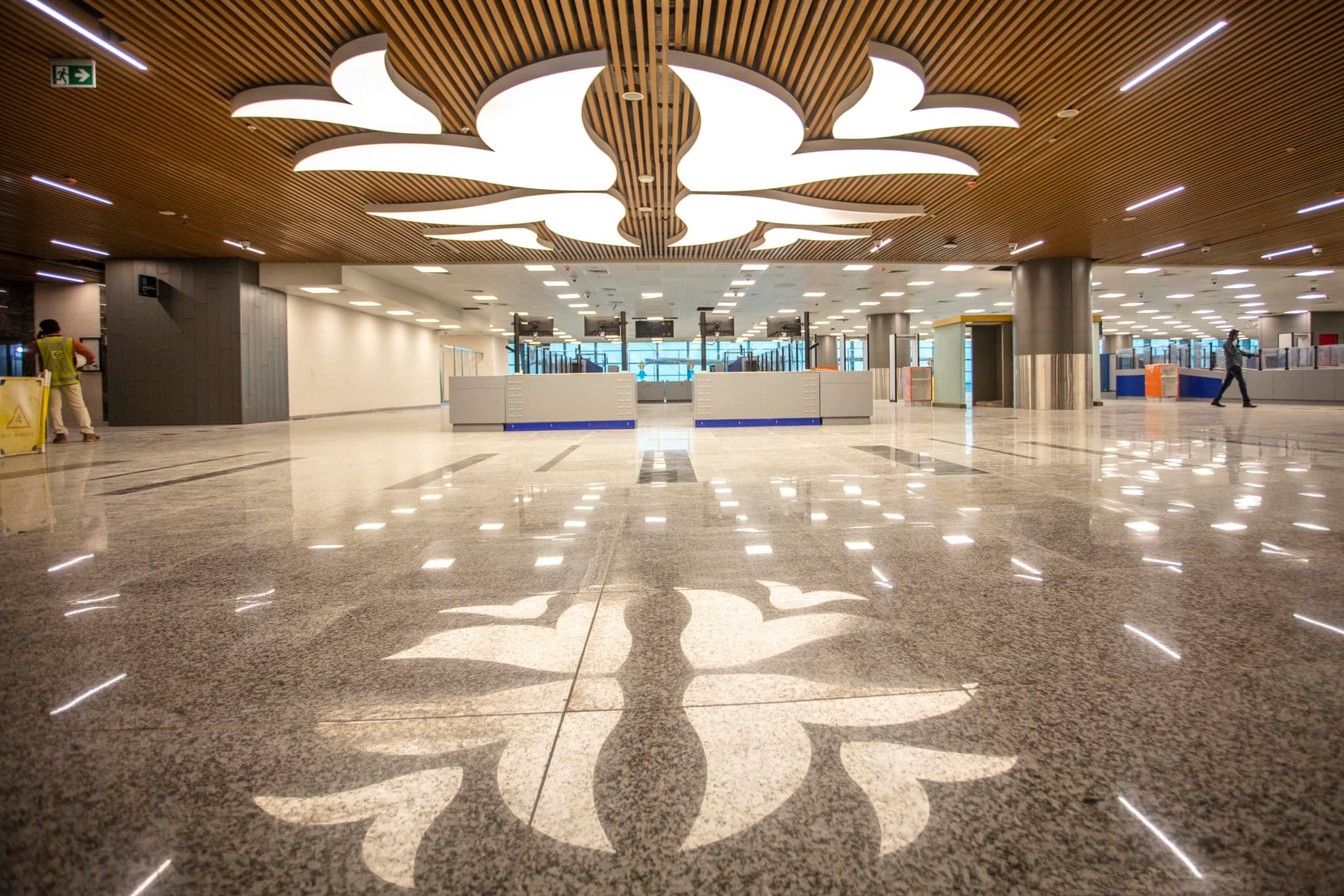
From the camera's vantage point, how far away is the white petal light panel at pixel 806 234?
15.8 m

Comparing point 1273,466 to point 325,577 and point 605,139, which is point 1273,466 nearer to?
point 325,577

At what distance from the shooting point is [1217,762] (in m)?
1.42

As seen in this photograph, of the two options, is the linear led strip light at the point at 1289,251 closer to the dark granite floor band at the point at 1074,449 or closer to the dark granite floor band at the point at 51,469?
the dark granite floor band at the point at 1074,449

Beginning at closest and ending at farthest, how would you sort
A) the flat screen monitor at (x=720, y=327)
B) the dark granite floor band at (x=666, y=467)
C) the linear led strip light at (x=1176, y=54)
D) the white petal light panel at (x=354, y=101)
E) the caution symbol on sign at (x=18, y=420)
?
the dark granite floor band at (x=666, y=467), the linear led strip light at (x=1176, y=54), the white petal light panel at (x=354, y=101), the caution symbol on sign at (x=18, y=420), the flat screen monitor at (x=720, y=327)

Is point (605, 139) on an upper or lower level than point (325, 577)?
upper

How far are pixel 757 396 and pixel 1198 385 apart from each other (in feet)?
81.3

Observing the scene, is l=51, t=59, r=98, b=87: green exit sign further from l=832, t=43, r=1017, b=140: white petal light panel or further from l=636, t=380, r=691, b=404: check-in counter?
l=636, t=380, r=691, b=404: check-in counter

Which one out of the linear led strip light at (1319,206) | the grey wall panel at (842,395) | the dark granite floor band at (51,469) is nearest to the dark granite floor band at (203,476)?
the dark granite floor band at (51,469)

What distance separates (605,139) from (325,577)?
9775 mm

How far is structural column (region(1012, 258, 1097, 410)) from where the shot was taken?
66.9 ft

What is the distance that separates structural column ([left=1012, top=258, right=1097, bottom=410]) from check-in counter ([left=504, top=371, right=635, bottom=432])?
1309cm

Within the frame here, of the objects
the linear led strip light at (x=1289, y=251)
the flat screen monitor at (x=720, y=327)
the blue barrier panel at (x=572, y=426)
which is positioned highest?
the linear led strip light at (x=1289, y=251)

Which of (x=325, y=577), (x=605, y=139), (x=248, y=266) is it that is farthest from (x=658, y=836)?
(x=248, y=266)

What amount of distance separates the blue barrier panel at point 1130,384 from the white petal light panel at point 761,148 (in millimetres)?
28521
